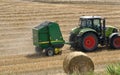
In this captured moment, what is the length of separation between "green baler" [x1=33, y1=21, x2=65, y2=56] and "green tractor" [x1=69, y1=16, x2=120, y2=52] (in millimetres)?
926

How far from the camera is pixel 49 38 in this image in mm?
16453

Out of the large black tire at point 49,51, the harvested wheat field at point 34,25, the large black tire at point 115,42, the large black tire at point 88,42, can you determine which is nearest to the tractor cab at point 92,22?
the large black tire at point 88,42

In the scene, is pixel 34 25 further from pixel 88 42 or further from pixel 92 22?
pixel 88 42

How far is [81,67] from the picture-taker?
1192 cm

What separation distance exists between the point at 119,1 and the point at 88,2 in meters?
3.14

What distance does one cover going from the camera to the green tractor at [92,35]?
16.7 m

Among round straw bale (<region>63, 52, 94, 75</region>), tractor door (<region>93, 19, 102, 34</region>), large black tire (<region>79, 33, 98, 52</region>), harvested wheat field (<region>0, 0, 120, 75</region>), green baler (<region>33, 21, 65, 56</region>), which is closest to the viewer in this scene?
round straw bale (<region>63, 52, 94, 75</region>)

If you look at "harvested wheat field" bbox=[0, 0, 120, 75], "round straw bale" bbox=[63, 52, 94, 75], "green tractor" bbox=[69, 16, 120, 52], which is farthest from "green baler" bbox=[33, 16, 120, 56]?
"round straw bale" bbox=[63, 52, 94, 75]

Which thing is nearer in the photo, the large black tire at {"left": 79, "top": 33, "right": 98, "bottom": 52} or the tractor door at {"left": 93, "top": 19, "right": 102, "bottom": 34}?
the large black tire at {"left": 79, "top": 33, "right": 98, "bottom": 52}

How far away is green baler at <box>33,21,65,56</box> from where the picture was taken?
16359mm

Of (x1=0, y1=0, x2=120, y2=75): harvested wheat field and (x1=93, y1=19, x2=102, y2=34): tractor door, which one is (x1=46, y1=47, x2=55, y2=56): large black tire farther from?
(x1=93, y1=19, x2=102, y2=34): tractor door

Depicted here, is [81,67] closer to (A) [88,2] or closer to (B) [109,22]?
(B) [109,22]

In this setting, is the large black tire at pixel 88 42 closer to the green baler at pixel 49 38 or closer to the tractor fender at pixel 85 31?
the tractor fender at pixel 85 31

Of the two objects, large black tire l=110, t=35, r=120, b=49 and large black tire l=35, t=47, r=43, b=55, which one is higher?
large black tire l=110, t=35, r=120, b=49
